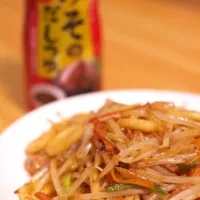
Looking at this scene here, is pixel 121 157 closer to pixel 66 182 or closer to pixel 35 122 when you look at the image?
pixel 66 182

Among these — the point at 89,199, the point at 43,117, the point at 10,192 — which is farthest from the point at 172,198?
the point at 43,117

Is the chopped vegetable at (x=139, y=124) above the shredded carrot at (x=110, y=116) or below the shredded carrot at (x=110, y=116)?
below

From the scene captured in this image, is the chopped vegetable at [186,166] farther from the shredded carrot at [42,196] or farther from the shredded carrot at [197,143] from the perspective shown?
the shredded carrot at [42,196]

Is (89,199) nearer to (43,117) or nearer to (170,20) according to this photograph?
(43,117)

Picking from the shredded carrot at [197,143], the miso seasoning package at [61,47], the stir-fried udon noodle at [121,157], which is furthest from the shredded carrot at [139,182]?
the miso seasoning package at [61,47]

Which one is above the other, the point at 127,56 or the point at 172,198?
the point at 127,56

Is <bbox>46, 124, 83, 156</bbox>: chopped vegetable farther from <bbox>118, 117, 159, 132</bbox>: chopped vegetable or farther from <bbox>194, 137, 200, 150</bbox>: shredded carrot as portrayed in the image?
<bbox>194, 137, 200, 150</bbox>: shredded carrot

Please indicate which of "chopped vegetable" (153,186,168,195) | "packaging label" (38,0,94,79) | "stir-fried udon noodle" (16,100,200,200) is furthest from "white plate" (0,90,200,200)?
"chopped vegetable" (153,186,168,195)
